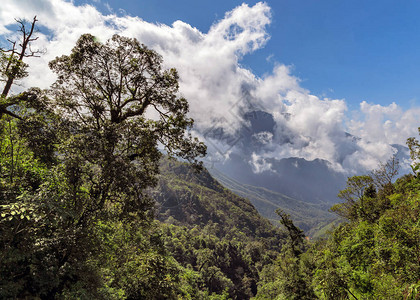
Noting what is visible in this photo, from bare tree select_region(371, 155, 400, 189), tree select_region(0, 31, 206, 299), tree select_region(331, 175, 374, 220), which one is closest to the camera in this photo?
tree select_region(0, 31, 206, 299)

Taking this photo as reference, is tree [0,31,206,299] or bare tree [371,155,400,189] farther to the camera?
bare tree [371,155,400,189]

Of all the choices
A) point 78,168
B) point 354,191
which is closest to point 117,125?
point 78,168

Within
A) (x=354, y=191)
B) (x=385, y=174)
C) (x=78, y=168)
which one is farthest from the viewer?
(x=354, y=191)

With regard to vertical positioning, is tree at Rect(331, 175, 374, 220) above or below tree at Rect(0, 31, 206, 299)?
above

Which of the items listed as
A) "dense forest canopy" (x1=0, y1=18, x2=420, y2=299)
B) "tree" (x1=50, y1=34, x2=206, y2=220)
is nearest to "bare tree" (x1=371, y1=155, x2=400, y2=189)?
"dense forest canopy" (x1=0, y1=18, x2=420, y2=299)

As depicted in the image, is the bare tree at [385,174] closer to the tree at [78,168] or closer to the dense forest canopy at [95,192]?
the dense forest canopy at [95,192]

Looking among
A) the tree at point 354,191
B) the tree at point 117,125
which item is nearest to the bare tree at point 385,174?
the tree at point 354,191

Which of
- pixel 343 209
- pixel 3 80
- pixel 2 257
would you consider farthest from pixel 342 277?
pixel 343 209

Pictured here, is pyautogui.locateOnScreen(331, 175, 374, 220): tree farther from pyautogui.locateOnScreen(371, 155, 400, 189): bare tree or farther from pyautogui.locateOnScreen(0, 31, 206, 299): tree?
pyautogui.locateOnScreen(0, 31, 206, 299): tree

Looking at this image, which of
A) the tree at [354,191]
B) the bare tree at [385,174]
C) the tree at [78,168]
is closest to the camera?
the tree at [78,168]

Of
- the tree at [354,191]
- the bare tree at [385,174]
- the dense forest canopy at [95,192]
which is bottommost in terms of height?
the dense forest canopy at [95,192]

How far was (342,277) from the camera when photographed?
9445 mm

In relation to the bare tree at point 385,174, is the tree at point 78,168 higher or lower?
lower

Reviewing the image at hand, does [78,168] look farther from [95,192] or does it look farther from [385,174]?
Answer: [385,174]
